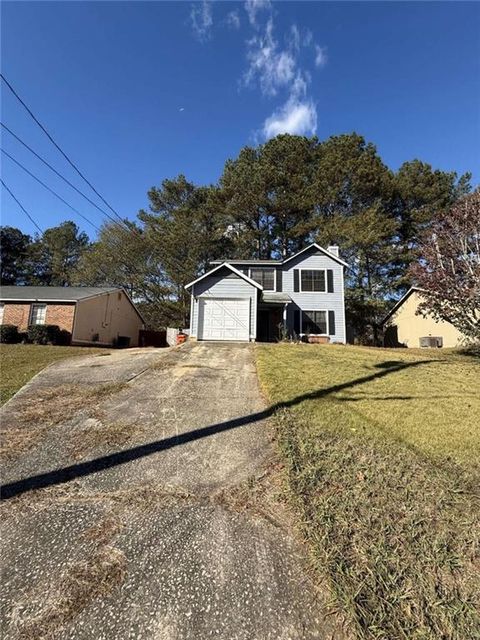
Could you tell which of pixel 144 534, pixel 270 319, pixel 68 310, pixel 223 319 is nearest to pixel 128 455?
pixel 144 534

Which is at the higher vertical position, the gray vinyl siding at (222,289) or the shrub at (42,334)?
the gray vinyl siding at (222,289)

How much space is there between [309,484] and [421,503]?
103 cm

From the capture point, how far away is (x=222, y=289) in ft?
57.6

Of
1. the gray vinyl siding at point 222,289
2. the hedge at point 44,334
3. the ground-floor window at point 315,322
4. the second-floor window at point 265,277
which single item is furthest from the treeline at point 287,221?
the hedge at point 44,334

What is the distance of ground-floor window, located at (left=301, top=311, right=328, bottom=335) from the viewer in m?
20.0

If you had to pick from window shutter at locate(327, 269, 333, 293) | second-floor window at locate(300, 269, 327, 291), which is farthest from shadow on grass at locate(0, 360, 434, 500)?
window shutter at locate(327, 269, 333, 293)

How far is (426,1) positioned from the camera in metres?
10.7

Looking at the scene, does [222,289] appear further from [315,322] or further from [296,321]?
[315,322]

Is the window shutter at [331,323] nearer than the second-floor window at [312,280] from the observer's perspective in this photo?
Yes

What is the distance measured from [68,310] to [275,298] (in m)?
12.4

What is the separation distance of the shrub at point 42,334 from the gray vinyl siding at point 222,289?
8019 mm

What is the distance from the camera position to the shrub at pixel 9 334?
708 inches

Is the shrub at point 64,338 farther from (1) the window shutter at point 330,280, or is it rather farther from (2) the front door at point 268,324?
(1) the window shutter at point 330,280

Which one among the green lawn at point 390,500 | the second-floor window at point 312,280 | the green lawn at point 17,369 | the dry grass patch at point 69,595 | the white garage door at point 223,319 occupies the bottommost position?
the dry grass patch at point 69,595
